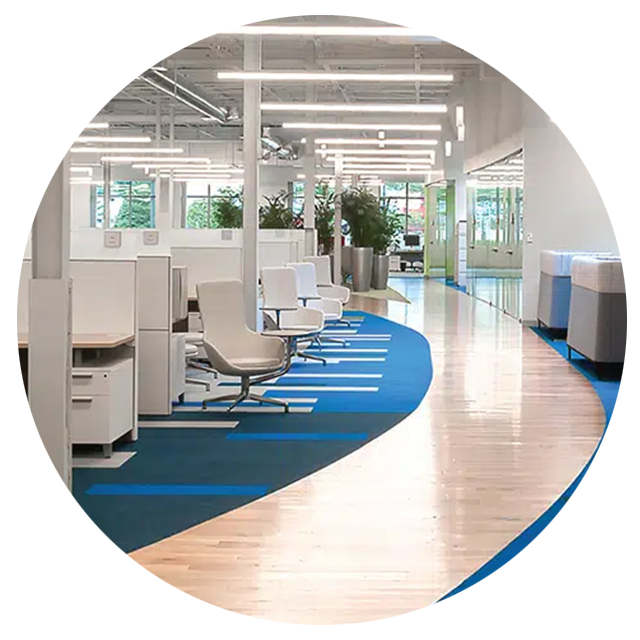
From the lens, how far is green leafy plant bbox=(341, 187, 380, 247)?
24.3m

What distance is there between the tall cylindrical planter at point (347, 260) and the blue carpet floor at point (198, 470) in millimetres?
14312

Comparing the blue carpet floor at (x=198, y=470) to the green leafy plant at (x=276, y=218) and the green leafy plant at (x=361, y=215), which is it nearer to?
the green leafy plant at (x=276, y=218)

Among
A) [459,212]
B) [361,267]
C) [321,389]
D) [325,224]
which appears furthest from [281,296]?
[459,212]

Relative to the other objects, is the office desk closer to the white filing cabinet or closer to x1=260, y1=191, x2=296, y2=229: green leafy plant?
the white filing cabinet

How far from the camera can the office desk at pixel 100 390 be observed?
6.43 meters

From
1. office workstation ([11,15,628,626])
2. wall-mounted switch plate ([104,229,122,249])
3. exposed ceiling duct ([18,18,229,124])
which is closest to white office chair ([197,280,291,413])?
office workstation ([11,15,628,626])

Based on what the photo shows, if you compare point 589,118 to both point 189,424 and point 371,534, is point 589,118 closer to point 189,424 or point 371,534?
point 189,424

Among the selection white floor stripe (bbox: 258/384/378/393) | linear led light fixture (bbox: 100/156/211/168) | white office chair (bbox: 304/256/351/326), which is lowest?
white floor stripe (bbox: 258/384/378/393)

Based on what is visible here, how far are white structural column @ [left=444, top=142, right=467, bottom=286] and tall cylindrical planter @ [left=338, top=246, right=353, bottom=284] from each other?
3.26 m

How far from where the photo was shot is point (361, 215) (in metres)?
24.2

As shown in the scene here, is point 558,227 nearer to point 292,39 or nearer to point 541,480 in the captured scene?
point 292,39

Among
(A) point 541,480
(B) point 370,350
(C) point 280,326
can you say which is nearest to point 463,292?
(B) point 370,350

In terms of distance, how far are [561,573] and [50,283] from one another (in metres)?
2.66
